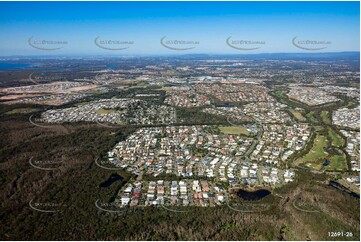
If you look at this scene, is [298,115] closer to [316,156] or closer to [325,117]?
[325,117]

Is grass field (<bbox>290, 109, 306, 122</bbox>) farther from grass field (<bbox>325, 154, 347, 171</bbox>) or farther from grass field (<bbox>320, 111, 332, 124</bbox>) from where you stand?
grass field (<bbox>325, 154, 347, 171</bbox>)

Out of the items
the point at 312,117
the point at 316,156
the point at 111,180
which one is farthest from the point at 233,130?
the point at 111,180

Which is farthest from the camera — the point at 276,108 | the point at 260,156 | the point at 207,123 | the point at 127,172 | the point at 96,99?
the point at 96,99

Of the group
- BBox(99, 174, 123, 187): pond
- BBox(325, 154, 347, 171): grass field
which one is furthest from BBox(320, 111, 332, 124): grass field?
BBox(99, 174, 123, 187): pond

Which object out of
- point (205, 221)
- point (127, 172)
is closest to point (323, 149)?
point (205, 221)

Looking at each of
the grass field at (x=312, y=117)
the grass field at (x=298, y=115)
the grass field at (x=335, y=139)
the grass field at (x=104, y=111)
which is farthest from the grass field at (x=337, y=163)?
the grass field at (x=104, y=111)

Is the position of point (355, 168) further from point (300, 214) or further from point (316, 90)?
point (316, 90)
